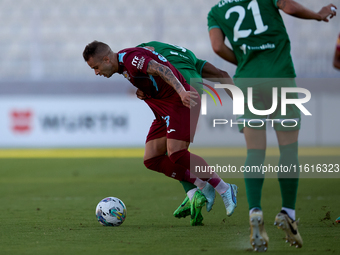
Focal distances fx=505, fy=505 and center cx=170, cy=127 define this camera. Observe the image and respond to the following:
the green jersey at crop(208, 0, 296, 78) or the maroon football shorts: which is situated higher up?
the green jersey at crop(208, 0, 296, 78)

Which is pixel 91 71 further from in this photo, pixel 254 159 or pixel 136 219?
pixel 254 159

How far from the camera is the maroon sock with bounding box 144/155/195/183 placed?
4488 mm

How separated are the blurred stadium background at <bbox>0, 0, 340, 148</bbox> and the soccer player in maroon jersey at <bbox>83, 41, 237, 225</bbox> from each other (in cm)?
974

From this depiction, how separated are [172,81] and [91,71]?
1281cm

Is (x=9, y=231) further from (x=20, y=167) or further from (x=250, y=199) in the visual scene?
(x=20, y=167)

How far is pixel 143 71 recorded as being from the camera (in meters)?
3.70

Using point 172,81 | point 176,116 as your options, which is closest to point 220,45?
point 172,81

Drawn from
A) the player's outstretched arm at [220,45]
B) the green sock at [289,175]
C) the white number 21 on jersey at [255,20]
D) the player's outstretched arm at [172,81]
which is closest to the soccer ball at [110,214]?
the player's outstretched arm at [172,81]

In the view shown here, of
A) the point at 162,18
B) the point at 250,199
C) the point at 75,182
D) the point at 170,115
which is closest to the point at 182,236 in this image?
the point at 250,199

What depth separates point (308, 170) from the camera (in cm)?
996

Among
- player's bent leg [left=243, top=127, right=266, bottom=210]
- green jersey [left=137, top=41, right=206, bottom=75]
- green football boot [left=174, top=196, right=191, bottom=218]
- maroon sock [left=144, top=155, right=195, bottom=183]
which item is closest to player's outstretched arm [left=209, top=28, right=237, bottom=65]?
player's bent leg [left=243, top=127, right=266, bottom=210]

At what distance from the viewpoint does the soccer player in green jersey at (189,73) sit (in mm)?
4434

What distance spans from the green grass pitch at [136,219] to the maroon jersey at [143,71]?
3.65 ft

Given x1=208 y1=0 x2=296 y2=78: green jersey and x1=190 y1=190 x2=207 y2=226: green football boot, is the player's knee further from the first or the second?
x1=208 y1=0 x2=296 y2=78: green jersey
